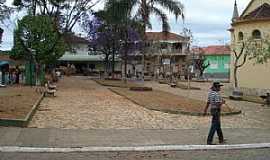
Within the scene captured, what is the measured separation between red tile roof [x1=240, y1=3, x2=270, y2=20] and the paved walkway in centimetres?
2371

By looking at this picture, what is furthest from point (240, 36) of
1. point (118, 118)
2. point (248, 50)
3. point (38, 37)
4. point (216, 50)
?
point (216, 50)

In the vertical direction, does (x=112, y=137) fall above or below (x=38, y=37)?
below

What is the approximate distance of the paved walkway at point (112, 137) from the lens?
1320 centimetres

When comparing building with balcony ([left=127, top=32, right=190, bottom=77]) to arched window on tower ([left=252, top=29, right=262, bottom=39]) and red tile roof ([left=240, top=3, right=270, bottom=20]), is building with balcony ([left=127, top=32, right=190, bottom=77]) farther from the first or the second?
arched window on tower ([left=252, top=29, right=262, bottom=39])

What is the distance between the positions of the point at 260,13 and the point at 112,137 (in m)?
27.5

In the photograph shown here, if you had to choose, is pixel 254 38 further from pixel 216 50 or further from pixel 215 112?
pixel 216 50

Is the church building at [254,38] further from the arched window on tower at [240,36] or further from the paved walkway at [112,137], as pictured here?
Answer: the paved walkway at [112,137]

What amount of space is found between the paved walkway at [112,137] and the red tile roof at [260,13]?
23.7 metres

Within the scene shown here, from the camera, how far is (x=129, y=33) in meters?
49.0

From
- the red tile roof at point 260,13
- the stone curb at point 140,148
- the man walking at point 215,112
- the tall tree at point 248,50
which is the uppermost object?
the red tile roof at point 260,13

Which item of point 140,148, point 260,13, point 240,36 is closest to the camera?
point 140,148

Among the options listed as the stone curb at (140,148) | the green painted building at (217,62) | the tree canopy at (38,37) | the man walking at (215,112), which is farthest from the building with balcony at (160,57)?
the stone curb at (140,148)

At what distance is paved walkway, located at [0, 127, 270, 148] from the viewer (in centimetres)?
1320

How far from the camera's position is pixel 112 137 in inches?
573
